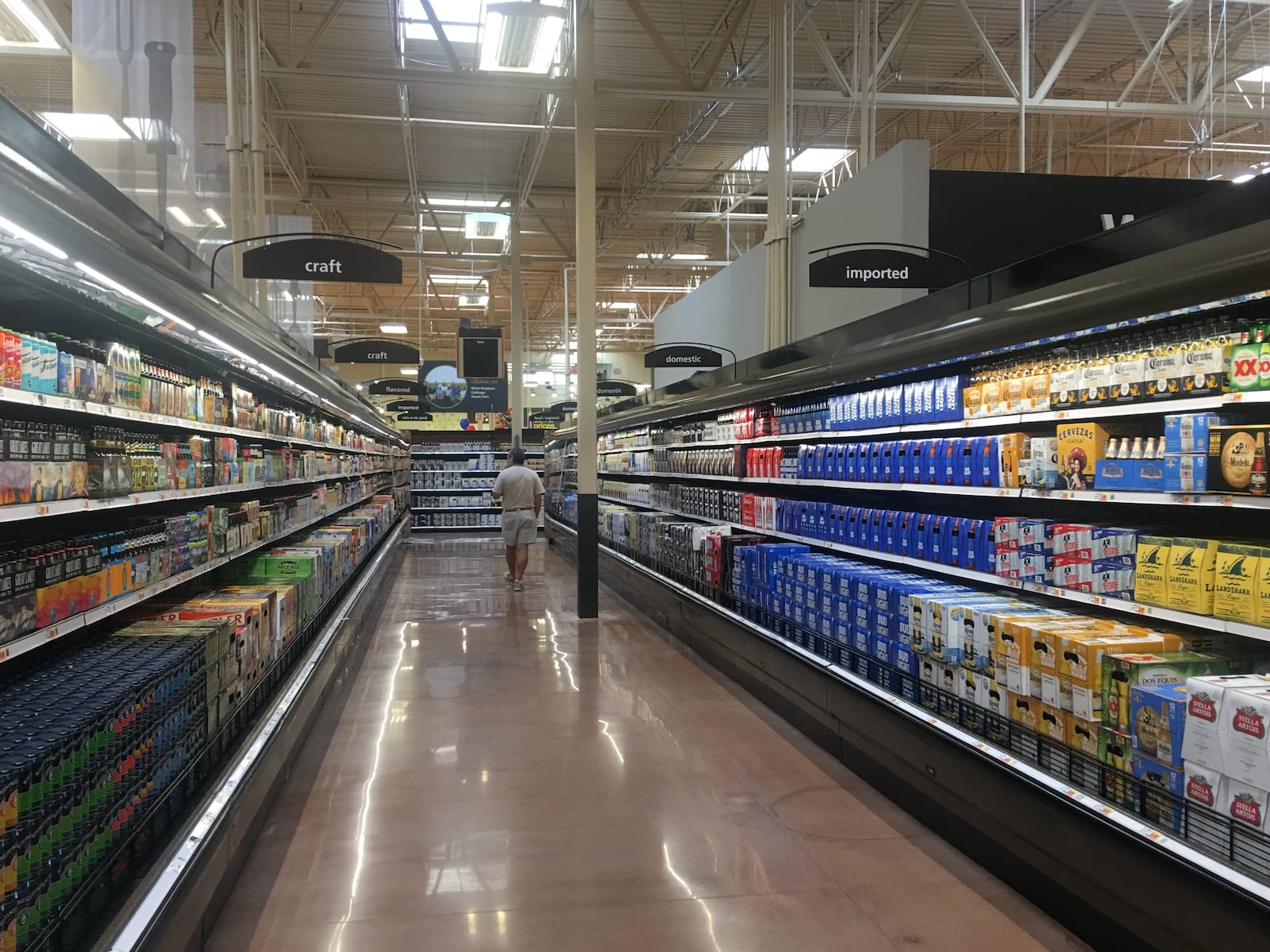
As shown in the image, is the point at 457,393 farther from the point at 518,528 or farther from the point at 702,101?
the point at 702,101

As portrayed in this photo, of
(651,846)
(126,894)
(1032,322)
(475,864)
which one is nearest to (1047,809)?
(651,846)

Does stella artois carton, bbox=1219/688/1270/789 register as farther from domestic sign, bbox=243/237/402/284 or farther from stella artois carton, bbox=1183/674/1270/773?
domestic sign, bbox=243/237/402/284

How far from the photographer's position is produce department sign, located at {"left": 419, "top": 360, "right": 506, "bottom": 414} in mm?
16609

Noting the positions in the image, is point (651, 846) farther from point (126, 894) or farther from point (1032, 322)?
point (1032, 322)

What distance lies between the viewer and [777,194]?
7.68 m

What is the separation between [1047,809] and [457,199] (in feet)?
53.7

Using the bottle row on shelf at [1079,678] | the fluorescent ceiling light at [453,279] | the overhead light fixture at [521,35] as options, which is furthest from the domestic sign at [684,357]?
the fluorescent ceiling light at [453,279]

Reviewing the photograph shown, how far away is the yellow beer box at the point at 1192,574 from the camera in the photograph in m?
2.55

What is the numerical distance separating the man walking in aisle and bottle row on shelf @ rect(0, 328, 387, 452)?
15.8 ft

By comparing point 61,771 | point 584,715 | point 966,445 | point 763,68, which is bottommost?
point 584,715

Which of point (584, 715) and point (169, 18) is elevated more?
point (169, 18)

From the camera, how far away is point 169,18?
5500 mm

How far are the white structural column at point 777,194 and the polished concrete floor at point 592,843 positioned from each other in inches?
148

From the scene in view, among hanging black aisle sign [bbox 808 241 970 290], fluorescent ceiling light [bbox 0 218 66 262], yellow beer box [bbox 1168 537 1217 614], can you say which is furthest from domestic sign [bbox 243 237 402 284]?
yellow beer box [bbox 1168 537 1217 614]
